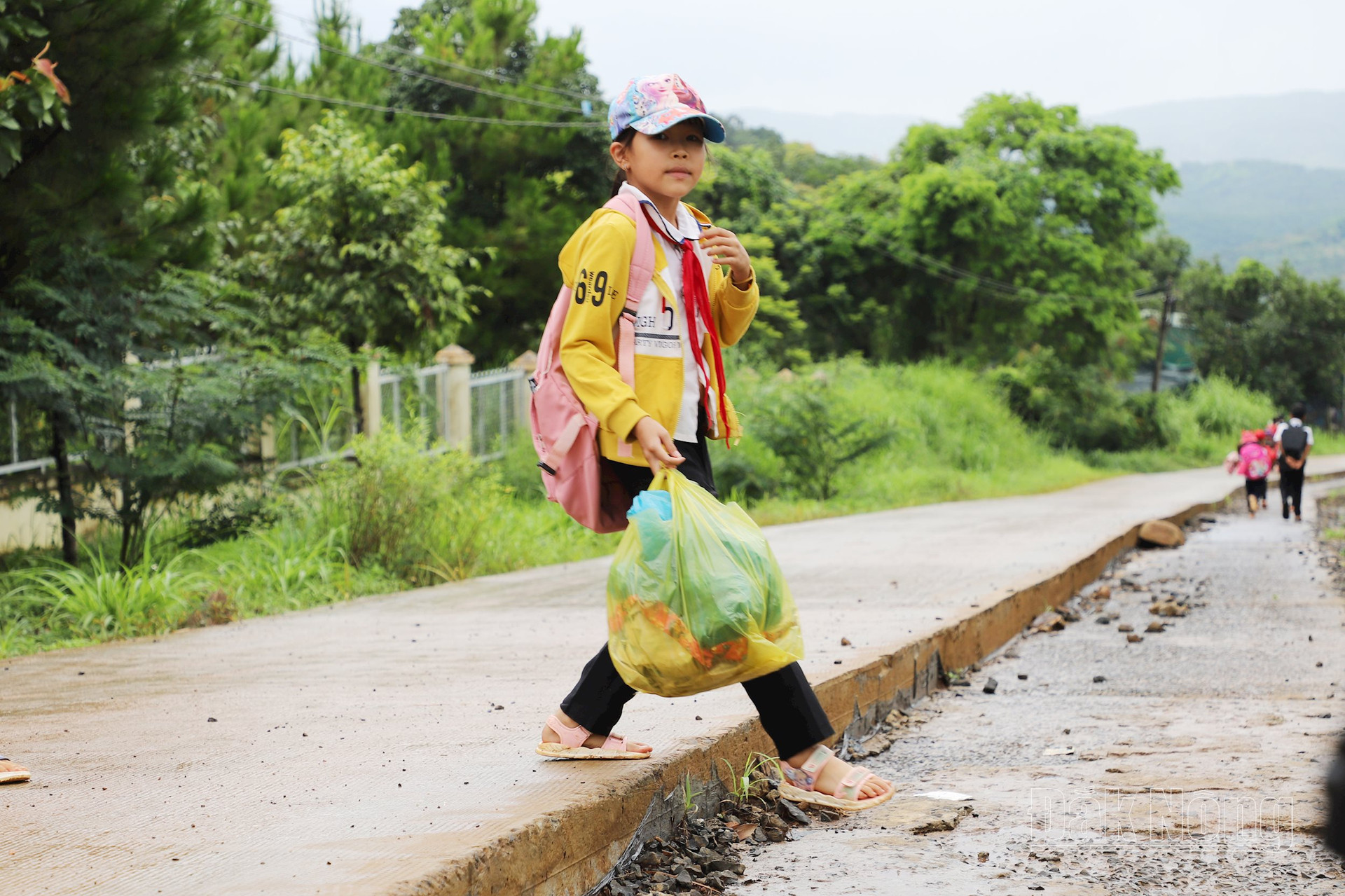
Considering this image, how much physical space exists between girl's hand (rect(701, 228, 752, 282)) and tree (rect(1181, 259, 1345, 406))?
4774 cm

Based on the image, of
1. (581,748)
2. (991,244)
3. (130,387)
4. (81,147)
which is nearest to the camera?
(581,748)

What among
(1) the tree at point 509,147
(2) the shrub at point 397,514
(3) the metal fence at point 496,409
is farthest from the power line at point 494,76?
(2) the shrub at point 397,514

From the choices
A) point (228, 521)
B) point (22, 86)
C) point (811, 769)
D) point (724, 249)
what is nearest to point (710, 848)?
point (811, 769)

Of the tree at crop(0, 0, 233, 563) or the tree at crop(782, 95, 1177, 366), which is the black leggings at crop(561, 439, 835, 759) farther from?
the tree at crop(782, 95, 1177, 366)

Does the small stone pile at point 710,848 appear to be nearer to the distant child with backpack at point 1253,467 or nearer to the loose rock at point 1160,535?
the loose rock at point 1160,535

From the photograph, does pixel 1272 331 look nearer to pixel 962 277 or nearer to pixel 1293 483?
pixel 962 277

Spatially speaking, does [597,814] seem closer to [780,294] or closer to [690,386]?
[690,386]

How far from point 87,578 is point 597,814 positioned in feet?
16.4

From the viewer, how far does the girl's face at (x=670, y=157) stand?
9.72ft

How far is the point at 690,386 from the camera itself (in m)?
3.02

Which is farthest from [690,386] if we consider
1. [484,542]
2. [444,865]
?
[484,542]

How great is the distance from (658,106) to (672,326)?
52 cm

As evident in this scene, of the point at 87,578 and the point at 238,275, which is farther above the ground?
the point at 238,275

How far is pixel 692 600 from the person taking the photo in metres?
2.67
